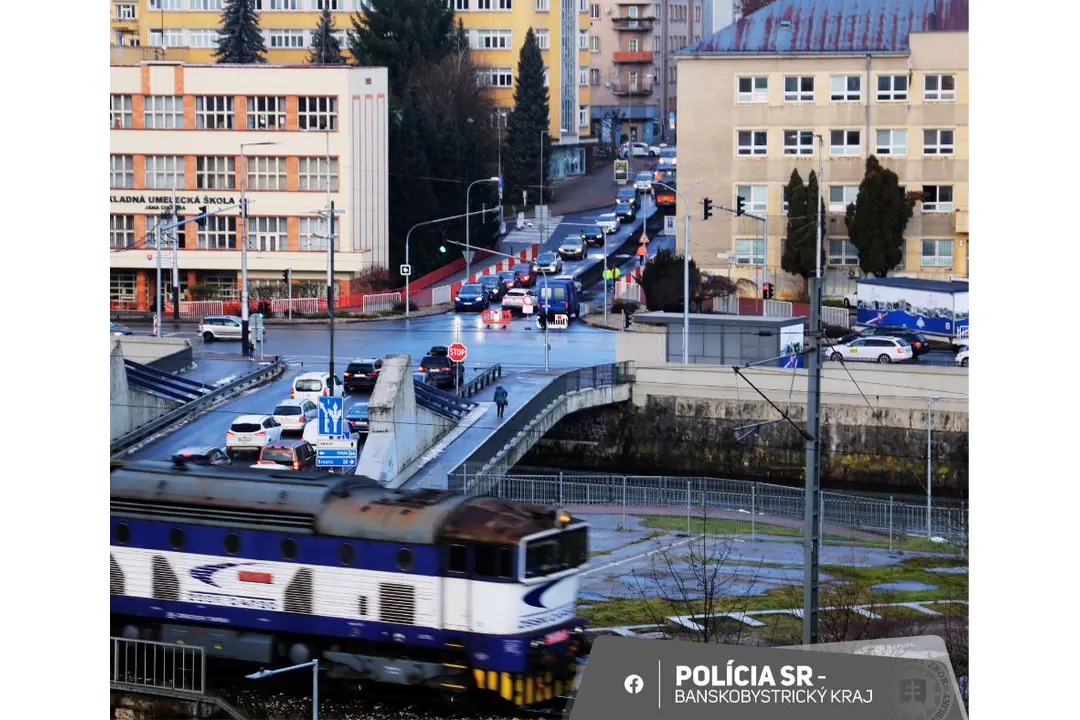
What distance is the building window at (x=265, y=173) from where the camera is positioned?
17281mm

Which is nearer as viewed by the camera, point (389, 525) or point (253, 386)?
point (389, 525)

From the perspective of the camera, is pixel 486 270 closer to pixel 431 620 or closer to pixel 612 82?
pixel 612 82

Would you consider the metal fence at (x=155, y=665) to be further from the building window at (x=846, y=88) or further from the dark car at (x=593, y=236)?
the dark car at (x=593, y=236)

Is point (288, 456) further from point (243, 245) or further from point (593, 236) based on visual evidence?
point (593, 236)

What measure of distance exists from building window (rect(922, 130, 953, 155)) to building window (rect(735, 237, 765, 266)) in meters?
2.33

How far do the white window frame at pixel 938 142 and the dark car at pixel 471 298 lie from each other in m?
4.93

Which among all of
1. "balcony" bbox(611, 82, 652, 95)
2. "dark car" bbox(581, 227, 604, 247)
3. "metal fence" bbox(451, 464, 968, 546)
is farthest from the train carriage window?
"balcony" bbox(611, 82, 652, 95)

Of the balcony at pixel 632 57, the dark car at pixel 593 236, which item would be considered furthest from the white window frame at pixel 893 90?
the dark car at pixel 593 236

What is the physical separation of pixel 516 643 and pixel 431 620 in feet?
1.99

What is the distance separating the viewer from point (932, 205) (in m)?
17.1

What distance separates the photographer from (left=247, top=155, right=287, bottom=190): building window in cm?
1728

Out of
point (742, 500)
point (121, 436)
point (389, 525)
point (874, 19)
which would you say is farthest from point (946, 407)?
point (389, 525)

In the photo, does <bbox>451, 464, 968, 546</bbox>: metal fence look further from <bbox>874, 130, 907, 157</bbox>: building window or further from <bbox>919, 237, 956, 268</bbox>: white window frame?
<bbox>874, 130, 907, 157</bbox>: building window

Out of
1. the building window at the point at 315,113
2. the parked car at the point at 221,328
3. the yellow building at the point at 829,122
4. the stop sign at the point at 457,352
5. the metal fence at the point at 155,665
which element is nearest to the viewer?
the metal fence at the point at 155,665
